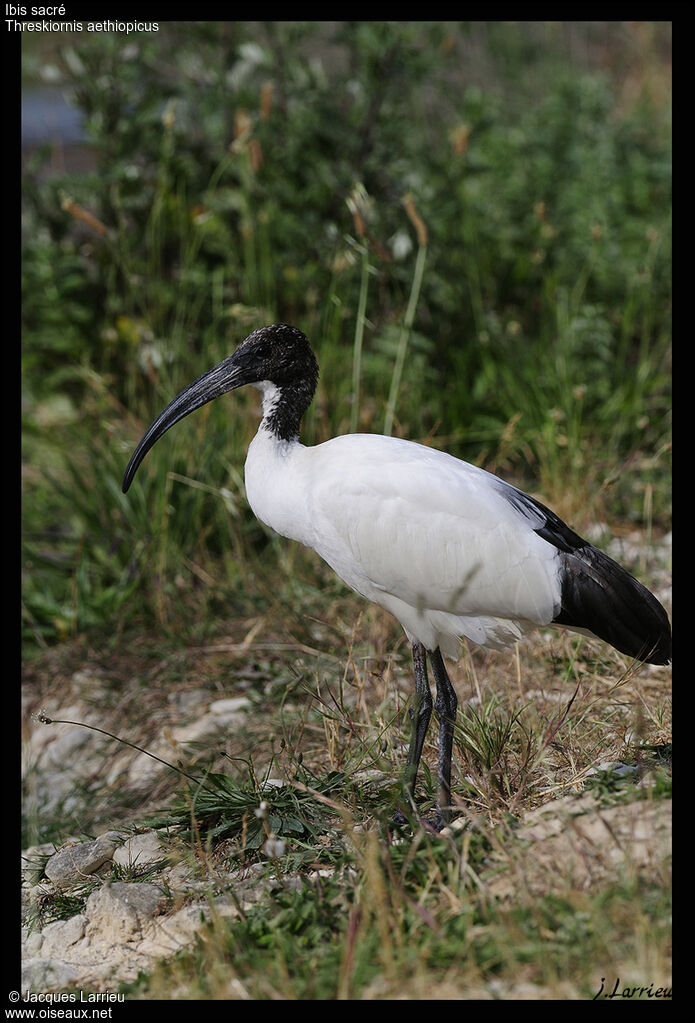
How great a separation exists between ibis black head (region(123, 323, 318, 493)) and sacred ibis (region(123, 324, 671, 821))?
17cm

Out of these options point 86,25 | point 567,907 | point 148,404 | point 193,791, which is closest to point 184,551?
point 148,404

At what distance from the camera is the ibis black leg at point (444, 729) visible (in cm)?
338

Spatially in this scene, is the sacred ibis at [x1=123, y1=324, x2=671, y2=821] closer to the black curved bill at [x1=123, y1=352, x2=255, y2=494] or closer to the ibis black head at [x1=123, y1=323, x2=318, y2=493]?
the ibis black head at [x1=123, y1=323, x2=318, y2=493]

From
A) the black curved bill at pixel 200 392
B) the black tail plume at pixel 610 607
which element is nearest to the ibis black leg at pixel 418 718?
the black tail plume at pixel 610 607

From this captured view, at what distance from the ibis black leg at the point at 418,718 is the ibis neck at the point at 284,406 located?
85 cm

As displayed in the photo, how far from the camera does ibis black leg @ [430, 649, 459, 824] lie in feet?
11.1

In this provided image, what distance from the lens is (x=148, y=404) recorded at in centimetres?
630

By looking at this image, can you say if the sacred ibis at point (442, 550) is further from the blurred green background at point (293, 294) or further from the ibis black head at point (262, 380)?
the blurred green background at point (293, 294)

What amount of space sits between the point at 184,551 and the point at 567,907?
10.9 feet

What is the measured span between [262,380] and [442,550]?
0.89 metres

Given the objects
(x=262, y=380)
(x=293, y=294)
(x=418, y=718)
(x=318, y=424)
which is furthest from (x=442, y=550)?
(x=293, y=294)
